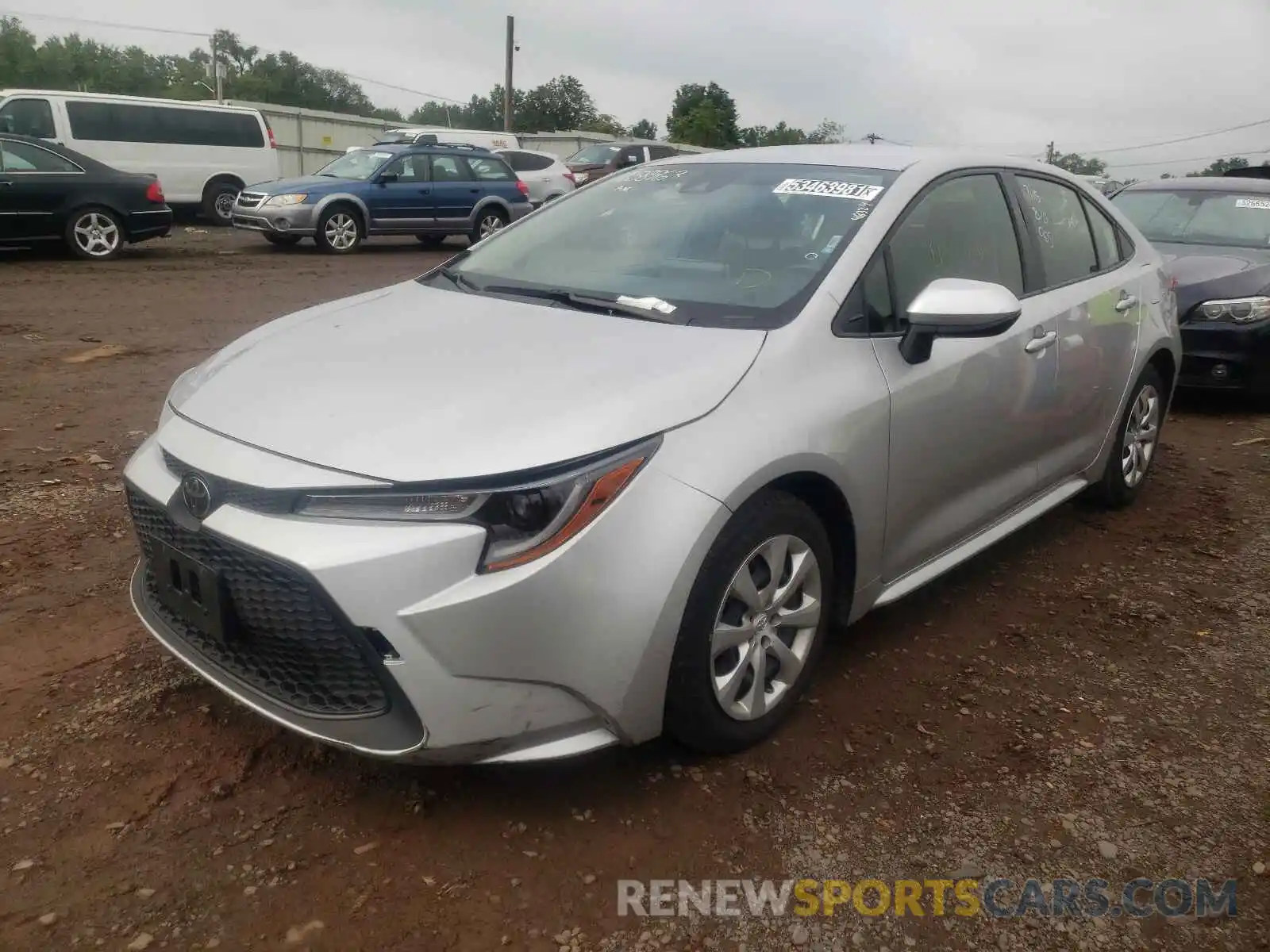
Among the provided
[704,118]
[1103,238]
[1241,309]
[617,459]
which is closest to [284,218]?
[1241,309]

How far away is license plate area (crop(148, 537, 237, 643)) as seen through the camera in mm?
2285

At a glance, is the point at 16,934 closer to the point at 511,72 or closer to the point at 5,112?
the point at 5,112

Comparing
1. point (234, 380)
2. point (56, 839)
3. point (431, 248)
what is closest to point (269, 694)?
point (56, 839)

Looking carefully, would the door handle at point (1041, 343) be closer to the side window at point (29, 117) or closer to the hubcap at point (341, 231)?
the hubcap at point (341, 231)

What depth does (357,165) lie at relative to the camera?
15.0m

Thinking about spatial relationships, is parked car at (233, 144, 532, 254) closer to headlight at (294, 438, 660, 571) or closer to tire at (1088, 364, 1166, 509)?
tire at (1088, 364, 1166, 509)

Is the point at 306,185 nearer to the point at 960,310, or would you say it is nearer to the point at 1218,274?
the point at 1218,274

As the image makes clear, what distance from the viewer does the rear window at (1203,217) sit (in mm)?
7293

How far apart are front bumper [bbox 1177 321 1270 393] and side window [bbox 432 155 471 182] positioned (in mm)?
11512

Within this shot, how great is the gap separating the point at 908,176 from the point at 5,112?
15487mm

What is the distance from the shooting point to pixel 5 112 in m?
14.6

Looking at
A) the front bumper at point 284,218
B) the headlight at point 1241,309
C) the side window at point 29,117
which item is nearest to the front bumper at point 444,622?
the headlight at point 1241,309

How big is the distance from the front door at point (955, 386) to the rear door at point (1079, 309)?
131 mm

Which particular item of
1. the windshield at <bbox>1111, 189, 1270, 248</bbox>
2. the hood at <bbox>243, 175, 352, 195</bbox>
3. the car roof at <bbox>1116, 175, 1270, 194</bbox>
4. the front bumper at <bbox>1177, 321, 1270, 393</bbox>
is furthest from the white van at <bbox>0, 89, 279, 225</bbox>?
the front bumper at <bbox>1177, 321, 1270, 393</bbox>
